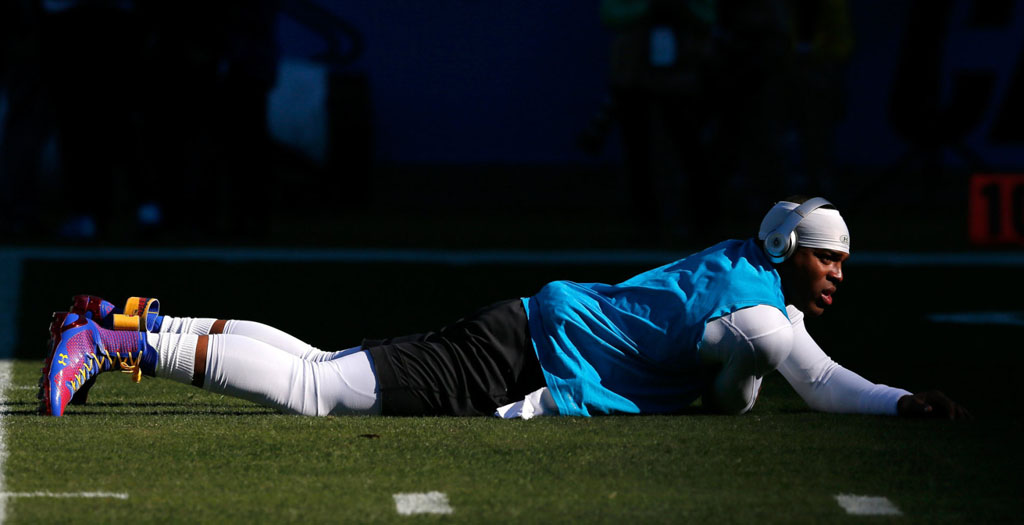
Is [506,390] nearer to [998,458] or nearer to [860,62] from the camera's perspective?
[998,458]

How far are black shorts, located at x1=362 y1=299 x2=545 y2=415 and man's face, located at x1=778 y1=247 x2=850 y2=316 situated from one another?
30.0 inches

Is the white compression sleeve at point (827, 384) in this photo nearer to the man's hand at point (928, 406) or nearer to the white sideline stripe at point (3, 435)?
the man's hand at point (928, 406)

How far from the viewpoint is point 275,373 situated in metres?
4.89

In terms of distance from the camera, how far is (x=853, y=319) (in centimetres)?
831

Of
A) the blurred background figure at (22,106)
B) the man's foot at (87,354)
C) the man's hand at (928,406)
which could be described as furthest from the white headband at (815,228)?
the blurred background figure at (22,106)

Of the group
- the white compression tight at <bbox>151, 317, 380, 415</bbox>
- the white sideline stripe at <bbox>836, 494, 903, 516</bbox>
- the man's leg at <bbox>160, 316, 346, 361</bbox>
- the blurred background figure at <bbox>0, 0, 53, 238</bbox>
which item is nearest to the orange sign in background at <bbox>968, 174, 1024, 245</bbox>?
the man's leg at <bbox>160, 316, 346, 361</bbox>

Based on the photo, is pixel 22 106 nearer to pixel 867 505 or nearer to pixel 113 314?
pixel 113 314

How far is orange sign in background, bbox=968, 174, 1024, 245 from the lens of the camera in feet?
32.0

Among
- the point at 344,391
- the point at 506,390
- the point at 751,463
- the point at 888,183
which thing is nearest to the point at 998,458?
the point at 751,463

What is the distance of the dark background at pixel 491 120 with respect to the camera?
11.5 metres

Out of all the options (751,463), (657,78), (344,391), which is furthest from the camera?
(657,78)

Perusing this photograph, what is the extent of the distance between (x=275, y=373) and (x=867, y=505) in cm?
178

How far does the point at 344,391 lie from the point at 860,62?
531 inches

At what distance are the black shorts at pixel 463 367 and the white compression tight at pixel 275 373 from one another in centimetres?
6
